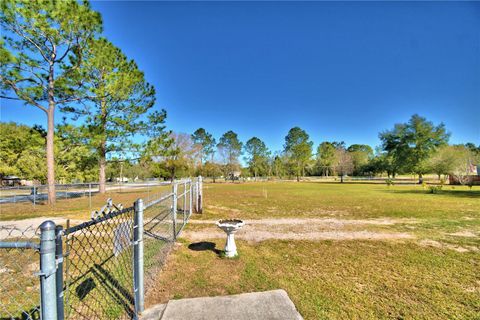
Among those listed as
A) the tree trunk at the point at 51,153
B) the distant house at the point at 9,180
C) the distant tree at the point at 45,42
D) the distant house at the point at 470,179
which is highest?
the distant tree at the point at 45,42

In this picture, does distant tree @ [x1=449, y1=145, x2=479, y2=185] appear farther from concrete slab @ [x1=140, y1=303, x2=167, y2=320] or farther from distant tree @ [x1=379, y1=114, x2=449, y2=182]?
concrete slab @ [x1=140, y1=303, x2=167, y2=320]

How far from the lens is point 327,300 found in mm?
3191

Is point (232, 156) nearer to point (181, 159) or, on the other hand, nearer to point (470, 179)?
point (181, 159)

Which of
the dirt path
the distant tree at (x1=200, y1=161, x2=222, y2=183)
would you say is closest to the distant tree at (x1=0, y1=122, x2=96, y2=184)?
the dirt path

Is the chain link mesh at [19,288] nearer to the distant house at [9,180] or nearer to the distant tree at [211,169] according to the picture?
the distant house at [9,180]

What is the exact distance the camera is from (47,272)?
4.19 feet

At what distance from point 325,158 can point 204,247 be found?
68523mm

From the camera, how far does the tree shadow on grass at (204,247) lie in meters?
5.34

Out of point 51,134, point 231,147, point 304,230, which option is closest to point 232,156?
point 231,147

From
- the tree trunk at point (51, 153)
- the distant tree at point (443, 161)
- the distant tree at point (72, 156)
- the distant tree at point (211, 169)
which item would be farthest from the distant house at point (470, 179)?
the distant tree at point (211, 169)

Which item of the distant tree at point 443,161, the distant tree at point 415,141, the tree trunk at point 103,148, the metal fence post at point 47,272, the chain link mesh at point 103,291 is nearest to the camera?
the metal fence post at point 47,272

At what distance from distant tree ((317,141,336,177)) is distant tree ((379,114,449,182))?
74.5ft

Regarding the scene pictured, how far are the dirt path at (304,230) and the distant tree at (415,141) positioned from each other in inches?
1544

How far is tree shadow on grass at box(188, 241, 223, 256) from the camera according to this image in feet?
17.5
